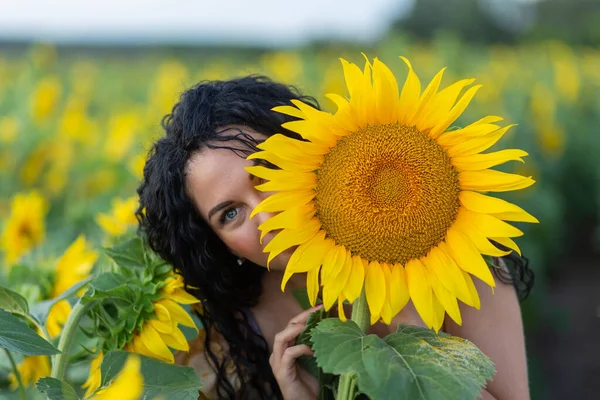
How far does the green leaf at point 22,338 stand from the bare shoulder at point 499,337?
0.57m

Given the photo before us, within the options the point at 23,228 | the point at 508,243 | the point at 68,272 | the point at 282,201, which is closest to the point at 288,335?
the point at 282,201

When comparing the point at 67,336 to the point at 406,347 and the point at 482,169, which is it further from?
the point at 482,169

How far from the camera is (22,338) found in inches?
38.1

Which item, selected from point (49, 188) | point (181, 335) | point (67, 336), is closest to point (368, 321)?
point (181, 335)

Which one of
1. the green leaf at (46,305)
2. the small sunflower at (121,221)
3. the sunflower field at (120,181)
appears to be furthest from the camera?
the small sunflower at (121,221)

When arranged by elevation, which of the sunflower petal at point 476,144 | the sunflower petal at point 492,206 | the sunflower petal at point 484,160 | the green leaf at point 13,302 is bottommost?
the green leaf at point 13,302

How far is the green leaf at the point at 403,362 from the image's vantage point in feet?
2.66

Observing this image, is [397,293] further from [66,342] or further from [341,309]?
[66,342]

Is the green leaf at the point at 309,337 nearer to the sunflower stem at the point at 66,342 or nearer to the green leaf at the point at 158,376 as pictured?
the green leaf at the point at 158,376

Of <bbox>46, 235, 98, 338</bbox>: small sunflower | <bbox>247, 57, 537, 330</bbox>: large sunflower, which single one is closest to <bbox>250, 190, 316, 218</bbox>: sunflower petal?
<bbox>247, 57, 537, 330</bbox>: large sunflower

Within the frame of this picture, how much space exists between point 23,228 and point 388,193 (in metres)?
1.39

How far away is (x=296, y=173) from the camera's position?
3.04ft

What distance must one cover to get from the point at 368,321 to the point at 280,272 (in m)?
0.40

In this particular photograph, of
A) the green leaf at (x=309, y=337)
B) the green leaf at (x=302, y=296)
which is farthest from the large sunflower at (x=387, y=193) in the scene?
the green leaf at (x=302, y=296)
